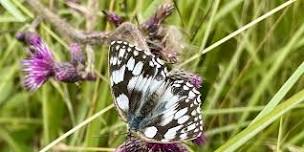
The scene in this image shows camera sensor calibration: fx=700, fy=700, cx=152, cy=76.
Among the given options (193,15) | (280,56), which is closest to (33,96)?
(193,15)

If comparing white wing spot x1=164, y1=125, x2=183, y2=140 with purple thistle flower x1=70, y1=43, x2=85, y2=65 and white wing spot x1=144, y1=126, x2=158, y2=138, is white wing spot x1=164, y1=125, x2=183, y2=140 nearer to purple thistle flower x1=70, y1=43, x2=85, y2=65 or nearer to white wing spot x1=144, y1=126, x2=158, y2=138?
white wing spot x1=144, y1=126, x2=158, y2=138

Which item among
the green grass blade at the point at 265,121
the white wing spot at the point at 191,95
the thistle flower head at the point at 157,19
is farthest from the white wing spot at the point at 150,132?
the thistle flower head at the point at 157,19

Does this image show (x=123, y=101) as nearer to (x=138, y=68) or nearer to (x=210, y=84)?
(x=138, y=68)

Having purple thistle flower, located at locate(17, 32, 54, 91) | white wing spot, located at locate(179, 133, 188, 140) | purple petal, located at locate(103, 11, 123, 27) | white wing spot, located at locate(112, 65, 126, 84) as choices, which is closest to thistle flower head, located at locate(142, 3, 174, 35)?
purple petal, located at locate(103, 11, 123, 27)

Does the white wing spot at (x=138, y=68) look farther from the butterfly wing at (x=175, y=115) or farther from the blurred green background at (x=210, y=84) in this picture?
the blurred green background at (x=210, y=84)

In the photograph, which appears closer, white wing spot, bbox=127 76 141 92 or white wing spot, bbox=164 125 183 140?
white wing spot, bbox=164 125 183 140
